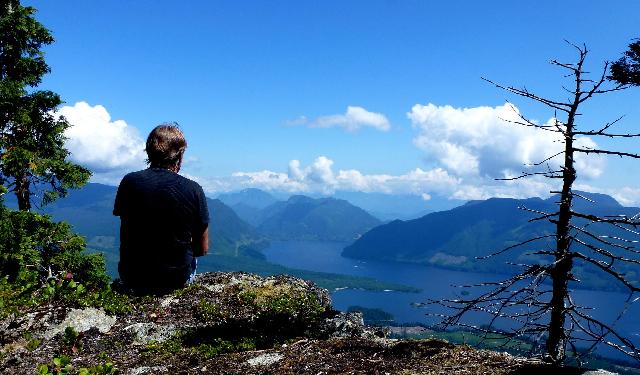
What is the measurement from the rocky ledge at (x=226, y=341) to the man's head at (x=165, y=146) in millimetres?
3072

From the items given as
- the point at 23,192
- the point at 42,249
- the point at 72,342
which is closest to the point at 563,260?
the point at 72,342

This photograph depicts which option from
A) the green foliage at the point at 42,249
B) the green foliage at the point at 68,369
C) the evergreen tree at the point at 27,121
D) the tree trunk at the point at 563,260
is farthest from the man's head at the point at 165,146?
the evergreen tree at the point at 27,121

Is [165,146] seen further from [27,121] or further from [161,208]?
[27,121]

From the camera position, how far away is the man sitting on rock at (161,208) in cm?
685

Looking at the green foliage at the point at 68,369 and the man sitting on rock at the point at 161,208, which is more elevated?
the man sitting on rock at the point at 161,208

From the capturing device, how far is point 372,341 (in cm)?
723

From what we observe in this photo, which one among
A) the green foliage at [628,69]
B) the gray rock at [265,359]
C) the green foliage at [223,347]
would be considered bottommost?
the green foliage at [223,347]

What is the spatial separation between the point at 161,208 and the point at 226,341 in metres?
2.75

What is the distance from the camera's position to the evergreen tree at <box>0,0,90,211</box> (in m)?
18.6

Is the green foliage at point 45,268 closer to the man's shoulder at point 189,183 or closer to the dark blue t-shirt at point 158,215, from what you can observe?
the dark blue t-shirt at point 158,215

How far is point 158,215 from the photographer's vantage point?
6.89m

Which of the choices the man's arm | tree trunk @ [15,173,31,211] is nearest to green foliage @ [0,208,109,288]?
tree trunk @ [15,173,31,211]

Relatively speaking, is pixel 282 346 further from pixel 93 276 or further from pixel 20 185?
pixel 20 185

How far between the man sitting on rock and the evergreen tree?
14.7 meters
